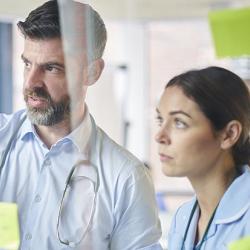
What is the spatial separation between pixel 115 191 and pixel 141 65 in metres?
0.21

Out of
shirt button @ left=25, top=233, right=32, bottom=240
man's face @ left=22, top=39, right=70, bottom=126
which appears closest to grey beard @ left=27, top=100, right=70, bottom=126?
man's face @ left=22, top=39, right=70, bottom=126

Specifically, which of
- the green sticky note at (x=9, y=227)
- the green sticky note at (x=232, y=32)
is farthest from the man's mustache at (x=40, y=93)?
the green sticky note at (x=232, y=32)

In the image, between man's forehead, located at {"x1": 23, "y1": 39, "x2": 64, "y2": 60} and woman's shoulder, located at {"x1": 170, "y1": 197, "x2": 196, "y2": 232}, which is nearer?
man's forehead, located at {"x1": 23, "y1": 39, "x2": 64, "y2": 60}

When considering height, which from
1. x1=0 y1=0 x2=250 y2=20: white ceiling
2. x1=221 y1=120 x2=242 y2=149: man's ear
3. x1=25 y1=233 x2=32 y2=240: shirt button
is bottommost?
x1=25 y1=233 x2=32 y2=240: shirt button

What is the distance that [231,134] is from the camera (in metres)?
0.54

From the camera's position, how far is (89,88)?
48 cm

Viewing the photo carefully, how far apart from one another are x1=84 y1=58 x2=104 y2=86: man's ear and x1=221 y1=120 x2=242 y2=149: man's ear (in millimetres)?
159

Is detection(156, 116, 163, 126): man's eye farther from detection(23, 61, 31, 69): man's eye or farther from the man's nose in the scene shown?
detection(23, 61, 31, 69): man's eye

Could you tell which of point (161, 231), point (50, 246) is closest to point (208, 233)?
point (161, 231)

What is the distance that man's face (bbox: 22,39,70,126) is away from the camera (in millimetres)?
450

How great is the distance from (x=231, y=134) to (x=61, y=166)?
201 mm

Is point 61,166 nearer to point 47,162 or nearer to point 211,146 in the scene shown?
point 47,162

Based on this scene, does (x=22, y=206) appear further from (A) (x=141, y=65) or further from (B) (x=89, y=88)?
(A) (x=141, y=65)

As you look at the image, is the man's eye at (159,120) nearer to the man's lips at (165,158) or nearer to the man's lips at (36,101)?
the man's lips at (165,158)
